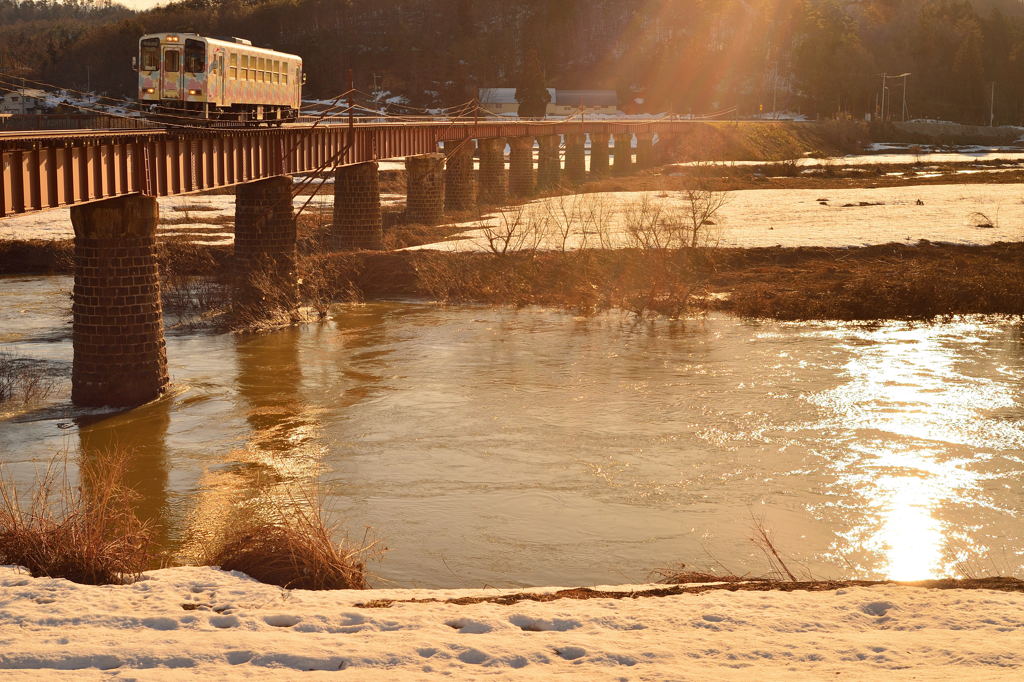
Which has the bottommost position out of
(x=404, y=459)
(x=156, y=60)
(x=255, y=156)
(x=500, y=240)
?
(x=404, y=459)

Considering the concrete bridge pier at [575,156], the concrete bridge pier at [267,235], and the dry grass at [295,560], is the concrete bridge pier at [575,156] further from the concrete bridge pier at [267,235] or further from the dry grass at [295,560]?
the dry grass at [295,560]

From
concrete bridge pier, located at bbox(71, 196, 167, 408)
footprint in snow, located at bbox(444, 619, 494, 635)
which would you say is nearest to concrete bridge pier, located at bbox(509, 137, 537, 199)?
concrete bridge pier, located at bbox(71, 196, 167, 408)

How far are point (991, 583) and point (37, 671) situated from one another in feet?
32.0

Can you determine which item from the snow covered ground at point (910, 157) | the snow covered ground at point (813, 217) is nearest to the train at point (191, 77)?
the snow covered ground at point (813, 217)

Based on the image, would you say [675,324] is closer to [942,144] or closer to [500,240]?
[500,240]

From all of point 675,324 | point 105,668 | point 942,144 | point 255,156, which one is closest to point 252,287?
point 255,156

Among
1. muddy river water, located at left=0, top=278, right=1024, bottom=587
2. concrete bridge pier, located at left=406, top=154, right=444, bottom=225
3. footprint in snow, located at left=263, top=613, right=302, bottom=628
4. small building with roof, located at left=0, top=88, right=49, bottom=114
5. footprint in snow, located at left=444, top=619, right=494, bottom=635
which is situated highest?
small building with roof, located at left=0, top=88, right=49, bottom=114

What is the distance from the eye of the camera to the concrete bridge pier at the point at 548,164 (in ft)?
287

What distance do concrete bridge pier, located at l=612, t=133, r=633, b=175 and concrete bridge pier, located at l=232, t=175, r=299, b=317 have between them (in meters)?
69.1

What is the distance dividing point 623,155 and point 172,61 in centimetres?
7832

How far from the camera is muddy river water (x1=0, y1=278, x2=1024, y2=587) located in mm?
16344

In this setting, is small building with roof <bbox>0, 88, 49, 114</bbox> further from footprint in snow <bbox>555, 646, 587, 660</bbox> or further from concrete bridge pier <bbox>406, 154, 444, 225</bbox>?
footprint in snow <bbox>555, 646, 587, 660</bbox>

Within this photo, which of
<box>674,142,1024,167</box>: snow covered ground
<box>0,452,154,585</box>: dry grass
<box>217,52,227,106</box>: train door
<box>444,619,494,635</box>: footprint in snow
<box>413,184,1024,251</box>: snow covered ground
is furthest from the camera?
<box>674,142,1024,167</box>: snow covered ground

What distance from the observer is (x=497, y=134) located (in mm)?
71812
